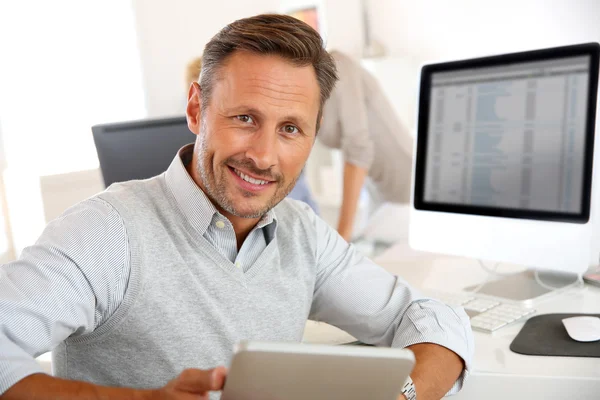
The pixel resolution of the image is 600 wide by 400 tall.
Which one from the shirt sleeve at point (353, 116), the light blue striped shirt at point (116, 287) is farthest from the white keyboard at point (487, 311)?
the shirt sleeve at point (353, 116)

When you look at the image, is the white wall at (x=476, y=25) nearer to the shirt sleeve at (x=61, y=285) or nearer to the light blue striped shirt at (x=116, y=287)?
the light blue striped shirt at (x=116, y=287)

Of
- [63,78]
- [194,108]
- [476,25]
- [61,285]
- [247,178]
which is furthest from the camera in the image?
[63,78]

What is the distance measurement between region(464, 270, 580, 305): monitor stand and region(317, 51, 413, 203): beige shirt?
0.94 meters

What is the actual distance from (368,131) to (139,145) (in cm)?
108

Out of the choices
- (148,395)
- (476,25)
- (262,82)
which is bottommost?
(148,395)

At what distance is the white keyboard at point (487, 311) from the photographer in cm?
132

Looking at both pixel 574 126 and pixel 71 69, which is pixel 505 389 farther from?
pixel 71 69

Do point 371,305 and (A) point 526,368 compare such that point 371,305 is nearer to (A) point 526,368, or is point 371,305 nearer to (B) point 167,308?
(A) point 526,368

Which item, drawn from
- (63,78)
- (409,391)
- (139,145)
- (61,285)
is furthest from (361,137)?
(63,78)

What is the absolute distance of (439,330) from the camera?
116cm

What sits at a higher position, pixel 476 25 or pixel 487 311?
pixel 476 25

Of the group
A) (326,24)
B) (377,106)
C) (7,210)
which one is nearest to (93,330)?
(377,106)

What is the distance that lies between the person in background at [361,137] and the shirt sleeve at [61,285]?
1431mm

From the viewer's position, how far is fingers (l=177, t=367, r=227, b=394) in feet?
2.44
